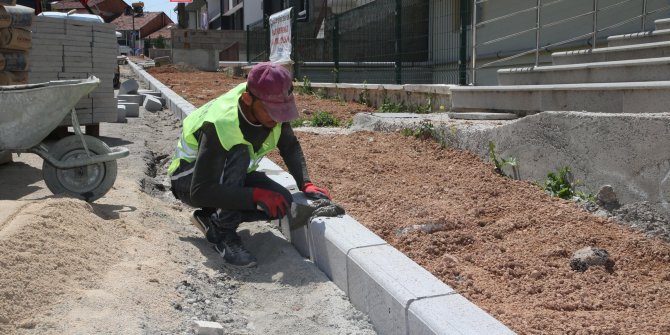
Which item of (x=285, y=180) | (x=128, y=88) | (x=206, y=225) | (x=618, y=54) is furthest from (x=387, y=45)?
(x=206, y=225)

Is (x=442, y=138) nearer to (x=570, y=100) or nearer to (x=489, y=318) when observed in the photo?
(x=570, y=100)

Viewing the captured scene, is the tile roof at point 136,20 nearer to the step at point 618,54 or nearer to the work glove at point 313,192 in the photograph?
the step at point 618,54

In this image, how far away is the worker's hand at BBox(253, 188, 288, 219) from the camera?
3.60m

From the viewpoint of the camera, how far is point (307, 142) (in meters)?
6.51

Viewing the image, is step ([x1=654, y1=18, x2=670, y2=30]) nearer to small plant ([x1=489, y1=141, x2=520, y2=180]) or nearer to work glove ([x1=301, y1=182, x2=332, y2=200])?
small plant ([x1=489, y1=141, x2=520, y2=180])

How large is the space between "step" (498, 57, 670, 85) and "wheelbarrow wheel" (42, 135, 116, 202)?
3798 mm

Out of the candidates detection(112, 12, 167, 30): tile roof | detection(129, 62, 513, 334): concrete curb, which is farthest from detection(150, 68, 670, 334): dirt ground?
detection(112, 12, 167, 30): tile roof

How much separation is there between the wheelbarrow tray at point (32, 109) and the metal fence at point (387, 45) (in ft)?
16.9

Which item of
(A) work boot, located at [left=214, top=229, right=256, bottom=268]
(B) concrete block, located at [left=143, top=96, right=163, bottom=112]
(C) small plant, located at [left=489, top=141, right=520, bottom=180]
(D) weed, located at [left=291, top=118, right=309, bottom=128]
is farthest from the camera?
(B) concrete block, located at [left=143, top=96, right=163, bottom=112]

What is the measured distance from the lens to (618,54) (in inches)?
251

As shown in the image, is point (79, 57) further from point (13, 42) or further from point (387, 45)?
point (387, 45)

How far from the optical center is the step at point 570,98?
13.7 feet

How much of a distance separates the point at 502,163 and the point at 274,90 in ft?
6.47

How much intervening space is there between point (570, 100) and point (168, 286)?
3226 millimetres
